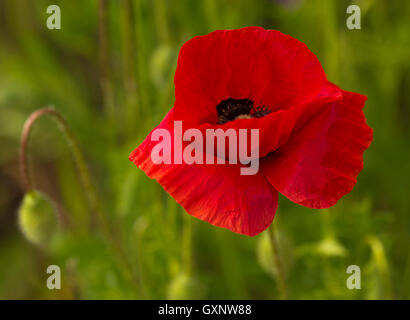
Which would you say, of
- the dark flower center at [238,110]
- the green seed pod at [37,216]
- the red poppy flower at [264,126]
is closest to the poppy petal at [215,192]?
the red poppy flower at [264,126]

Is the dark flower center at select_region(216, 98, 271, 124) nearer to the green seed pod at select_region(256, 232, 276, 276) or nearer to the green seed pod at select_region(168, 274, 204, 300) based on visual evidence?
the green seed pod at select_region(256, 232, 276, 276)

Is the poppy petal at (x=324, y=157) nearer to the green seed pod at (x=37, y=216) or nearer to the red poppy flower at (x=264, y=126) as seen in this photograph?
the red poppy flower at (x=264, y=126)

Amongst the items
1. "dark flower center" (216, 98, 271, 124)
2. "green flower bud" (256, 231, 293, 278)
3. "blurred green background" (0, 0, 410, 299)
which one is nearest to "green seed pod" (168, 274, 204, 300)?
"blurred green background" (0, 0, 410, 299)

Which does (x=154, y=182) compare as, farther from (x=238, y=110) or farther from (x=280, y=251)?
(x=238, y=110)

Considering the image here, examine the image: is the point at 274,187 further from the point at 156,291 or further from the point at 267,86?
the point at 156,291

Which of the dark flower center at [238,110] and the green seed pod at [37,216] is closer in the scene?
the dark flower center at [238,110]

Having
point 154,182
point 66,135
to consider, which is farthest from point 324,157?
point 154,182
